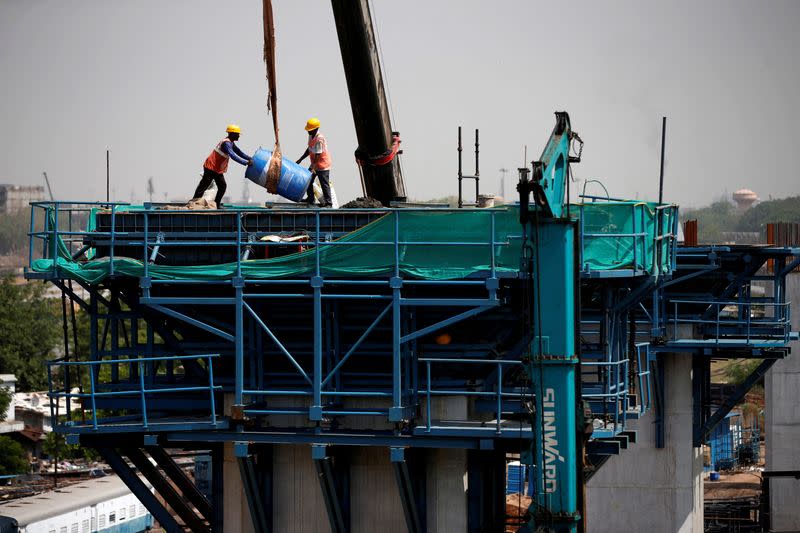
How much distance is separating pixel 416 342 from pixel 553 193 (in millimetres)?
3865

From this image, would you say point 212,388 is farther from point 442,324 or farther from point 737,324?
point 737,324

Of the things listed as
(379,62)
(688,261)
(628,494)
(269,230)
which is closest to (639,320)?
(688,261)

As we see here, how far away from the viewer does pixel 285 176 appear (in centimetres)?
2952

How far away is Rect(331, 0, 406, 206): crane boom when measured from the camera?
2969cm

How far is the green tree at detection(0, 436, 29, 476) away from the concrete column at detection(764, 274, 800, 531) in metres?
40.5

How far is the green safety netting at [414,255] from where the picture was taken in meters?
26.2

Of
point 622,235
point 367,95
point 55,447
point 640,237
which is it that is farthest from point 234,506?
point 55,447

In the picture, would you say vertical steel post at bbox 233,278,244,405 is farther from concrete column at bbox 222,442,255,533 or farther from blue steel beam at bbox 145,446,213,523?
blue steel beam at bbox 145,446,213,523

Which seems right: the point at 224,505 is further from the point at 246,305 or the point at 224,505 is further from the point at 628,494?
the point at 628,494

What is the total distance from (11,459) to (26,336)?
45.1 m

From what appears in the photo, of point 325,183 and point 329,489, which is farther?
point 325,183

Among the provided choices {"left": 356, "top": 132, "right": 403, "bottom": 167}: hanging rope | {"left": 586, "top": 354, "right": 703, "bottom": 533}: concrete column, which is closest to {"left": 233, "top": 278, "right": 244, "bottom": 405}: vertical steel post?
{"left": 356, "top": 132, "right": 403, "bottom": 167}: hanging rope

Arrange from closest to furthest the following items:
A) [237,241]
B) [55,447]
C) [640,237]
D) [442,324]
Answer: [442,324] < [237,241] < [640,237] < [55,447]

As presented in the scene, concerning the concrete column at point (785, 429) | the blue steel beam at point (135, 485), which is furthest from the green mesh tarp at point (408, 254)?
the concrete column at point (785, 429)
